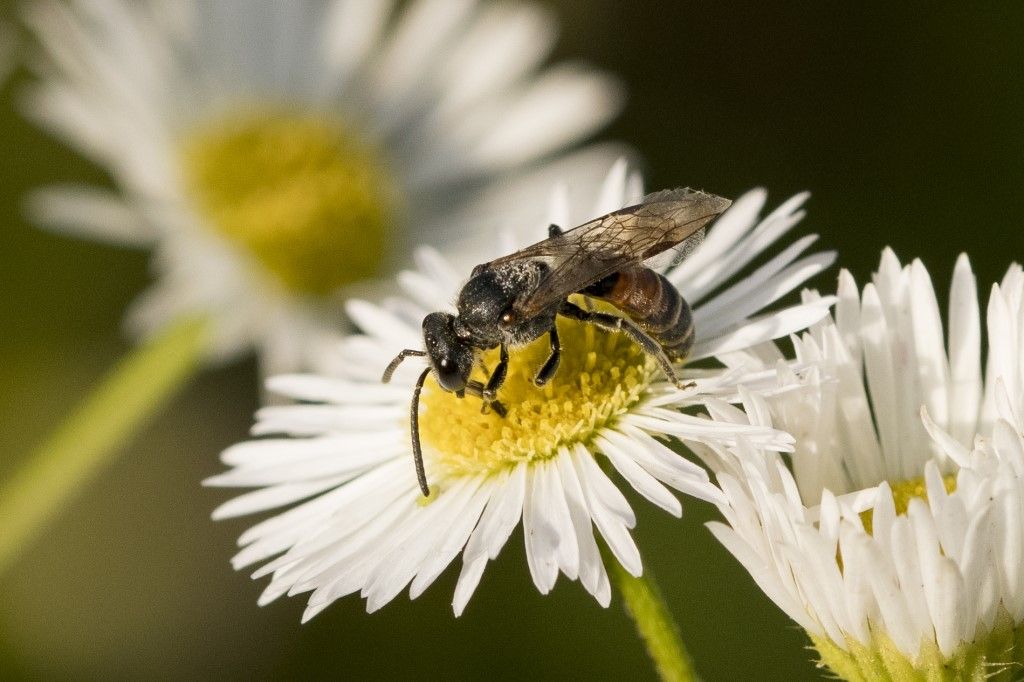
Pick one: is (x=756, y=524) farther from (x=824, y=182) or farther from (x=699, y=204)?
(x=824, y=182)

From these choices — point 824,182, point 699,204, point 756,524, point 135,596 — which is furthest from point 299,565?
point 824,182

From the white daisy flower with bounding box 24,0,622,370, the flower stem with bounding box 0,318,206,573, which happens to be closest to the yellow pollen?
the flower stem with bounding box 0,318,206,573

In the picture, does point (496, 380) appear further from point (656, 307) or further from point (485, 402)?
point (656, 307)

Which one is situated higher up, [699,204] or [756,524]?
[699,204]

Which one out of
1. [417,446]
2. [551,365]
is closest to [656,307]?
[551,365]

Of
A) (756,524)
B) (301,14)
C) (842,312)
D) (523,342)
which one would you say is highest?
(301,14)

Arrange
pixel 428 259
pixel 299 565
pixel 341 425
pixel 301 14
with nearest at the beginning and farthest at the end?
1. pixel 299 565
2. pixel 341 425
3. pixel 428 259
4. pixel 301 14

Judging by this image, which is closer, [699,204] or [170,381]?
[699,204]
